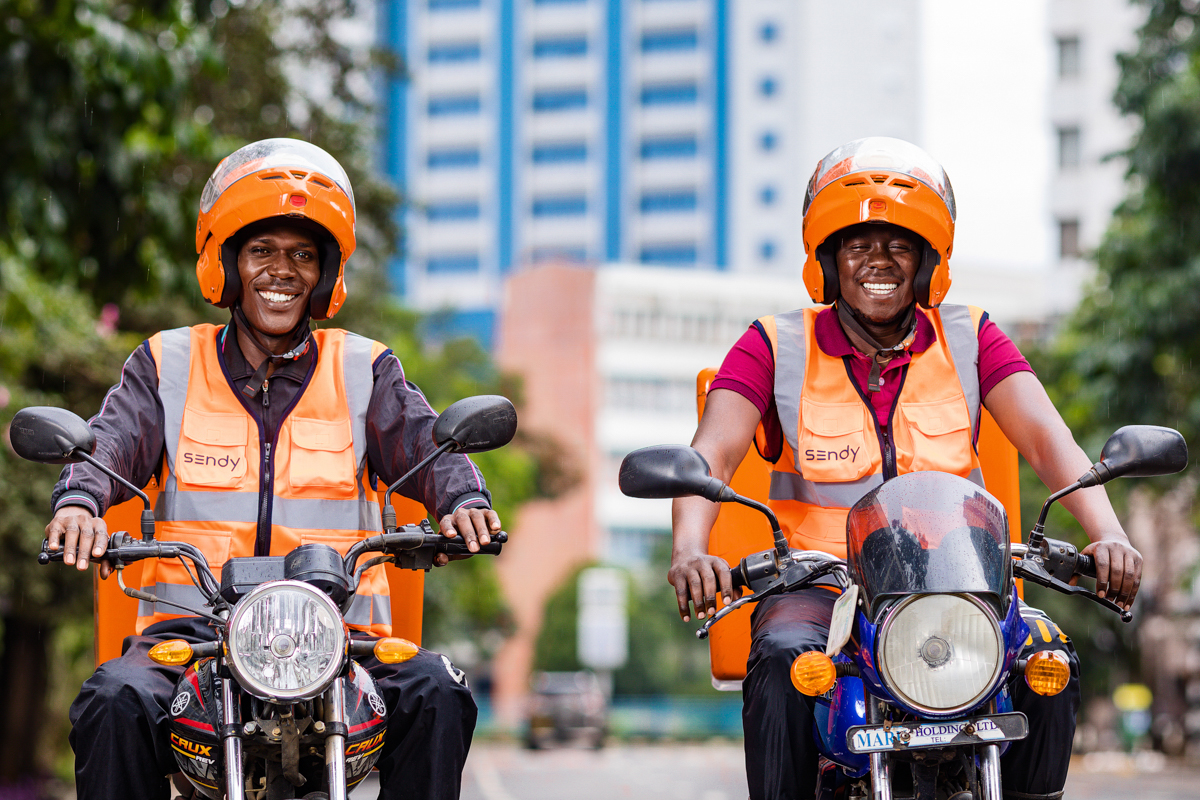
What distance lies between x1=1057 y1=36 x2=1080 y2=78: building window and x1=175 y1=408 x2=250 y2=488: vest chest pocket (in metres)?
66.0

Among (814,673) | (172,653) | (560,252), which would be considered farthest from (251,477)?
(560,252)

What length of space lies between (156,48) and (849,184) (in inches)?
177

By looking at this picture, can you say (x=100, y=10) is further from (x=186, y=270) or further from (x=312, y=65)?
(x=312, y=65)

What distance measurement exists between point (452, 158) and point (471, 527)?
99.4 metres

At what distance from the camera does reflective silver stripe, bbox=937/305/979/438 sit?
16.2 ft

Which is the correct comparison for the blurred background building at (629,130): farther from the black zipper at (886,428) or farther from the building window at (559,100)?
the black zipper at (886,428)

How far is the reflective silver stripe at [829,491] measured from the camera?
15.5ft

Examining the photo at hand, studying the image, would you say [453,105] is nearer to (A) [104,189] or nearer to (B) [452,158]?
(B) [452,158]

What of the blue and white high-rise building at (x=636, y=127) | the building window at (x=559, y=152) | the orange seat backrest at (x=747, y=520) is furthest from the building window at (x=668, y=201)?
the orange seat backrest at (x=747, y=520)

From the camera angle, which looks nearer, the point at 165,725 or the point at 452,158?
the point at 165,725

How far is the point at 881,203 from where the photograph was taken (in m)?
4.86

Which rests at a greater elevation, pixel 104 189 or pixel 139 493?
pixel 104 189

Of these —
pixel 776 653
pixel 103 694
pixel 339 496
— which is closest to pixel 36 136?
pixel 339 496

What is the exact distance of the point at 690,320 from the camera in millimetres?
85750
